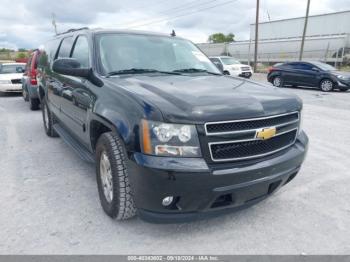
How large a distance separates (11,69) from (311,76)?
13230mm

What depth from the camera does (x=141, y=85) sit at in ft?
9.69

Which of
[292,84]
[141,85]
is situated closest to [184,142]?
[141,85]

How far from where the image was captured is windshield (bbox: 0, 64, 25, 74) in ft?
44.1

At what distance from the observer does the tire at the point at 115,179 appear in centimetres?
274

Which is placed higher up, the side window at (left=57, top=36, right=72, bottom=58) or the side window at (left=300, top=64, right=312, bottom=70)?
the side window at (left=57, top=36, right=72, bottom=58)

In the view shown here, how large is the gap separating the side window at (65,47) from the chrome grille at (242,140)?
2969mm

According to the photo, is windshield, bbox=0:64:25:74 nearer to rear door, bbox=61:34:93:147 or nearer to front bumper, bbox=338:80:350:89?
rear door, bbox=61:34:93:147

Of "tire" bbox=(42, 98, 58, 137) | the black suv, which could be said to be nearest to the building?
"tire" bbox=(42, 98, 58, 137)

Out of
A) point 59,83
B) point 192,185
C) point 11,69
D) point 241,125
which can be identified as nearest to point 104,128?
point 192,185

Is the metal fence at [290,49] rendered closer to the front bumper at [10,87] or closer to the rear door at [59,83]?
the front bumper at [10,87]

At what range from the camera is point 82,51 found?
3959 millimetres

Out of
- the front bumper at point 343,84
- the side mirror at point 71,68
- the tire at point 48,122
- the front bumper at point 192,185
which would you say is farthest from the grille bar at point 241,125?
the front bumper at point 343,84

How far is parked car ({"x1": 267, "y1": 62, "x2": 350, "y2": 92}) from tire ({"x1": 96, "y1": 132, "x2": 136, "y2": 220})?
13.5 metres

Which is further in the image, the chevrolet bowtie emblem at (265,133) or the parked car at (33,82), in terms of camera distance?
the parked car at (33,82)
